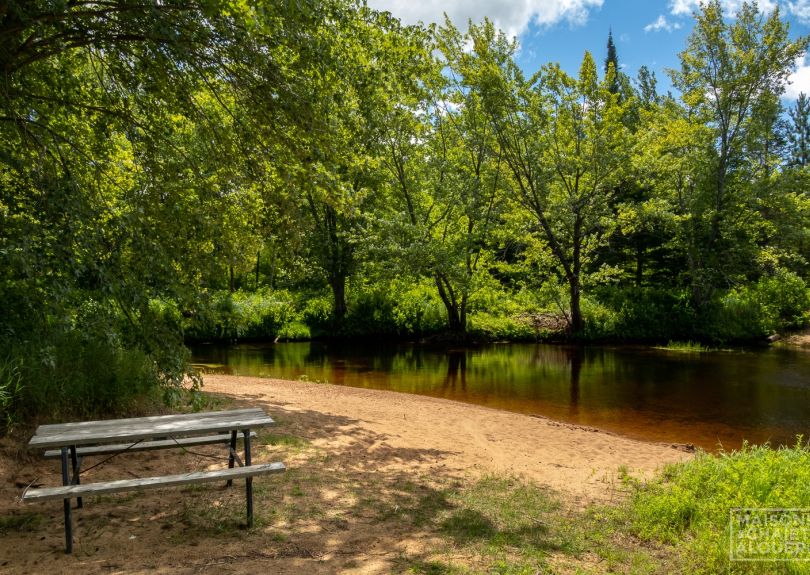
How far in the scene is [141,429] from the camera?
4160 millimetres

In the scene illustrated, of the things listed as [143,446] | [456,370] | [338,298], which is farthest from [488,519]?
[338,298]

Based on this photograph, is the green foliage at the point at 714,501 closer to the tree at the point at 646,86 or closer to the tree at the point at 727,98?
the tree at the point at 727,98

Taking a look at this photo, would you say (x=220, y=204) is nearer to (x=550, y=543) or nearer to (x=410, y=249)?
(x=550, y=543)

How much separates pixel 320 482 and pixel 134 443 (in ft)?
5.70

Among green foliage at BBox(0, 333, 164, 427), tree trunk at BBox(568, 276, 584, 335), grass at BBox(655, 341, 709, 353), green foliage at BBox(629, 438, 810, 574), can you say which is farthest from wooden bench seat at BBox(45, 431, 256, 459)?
tree trunk at BBox(568, 276, 584, 335)

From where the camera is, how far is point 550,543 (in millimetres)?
4297

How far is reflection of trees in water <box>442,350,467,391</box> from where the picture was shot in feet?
44.9

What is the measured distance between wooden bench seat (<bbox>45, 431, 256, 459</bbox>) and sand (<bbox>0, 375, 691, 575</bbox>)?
0.43 m

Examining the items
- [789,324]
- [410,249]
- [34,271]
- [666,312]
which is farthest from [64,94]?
[789,324]

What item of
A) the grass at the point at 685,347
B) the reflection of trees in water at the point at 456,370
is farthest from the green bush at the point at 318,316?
the grass at the point at 685,347

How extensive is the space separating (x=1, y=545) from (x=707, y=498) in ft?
18.3

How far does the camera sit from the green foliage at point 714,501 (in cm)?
391

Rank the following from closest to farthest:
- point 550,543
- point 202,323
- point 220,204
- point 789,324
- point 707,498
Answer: point 550,543 → point 707,498 → point 202,323 → point 220,204 → point 789,324

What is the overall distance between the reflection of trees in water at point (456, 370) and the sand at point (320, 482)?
3.68 metres
